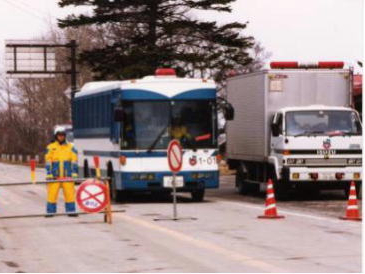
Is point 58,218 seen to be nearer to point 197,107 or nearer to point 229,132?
point 197,107

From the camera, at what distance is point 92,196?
67.9 ft

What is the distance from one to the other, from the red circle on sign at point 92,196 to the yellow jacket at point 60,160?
1924mm

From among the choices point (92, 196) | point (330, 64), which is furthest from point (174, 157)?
point (330, 64)

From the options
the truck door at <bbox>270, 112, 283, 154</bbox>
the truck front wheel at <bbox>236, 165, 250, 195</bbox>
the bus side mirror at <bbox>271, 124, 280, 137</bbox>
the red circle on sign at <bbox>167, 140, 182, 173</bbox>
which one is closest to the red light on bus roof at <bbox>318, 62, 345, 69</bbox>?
the truck door at <bbox>270, 112, 283, 154</bbox>

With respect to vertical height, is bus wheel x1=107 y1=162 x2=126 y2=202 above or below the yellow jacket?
below

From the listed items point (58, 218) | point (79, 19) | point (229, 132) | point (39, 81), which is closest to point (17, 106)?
point (39, 81)

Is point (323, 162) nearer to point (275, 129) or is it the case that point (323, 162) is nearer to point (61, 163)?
point (275, 129)

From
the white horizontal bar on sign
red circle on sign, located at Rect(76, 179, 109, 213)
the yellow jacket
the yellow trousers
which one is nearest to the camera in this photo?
red circle on sign, located at Rect(76, 179, 109, 213)

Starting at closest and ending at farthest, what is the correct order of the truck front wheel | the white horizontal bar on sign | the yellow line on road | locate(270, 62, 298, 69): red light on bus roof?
1. the yellow line on road
2. locate(270, 62, 298, 69): red light on bus roof
3. the truck front wheel
4. the white horizontal bar on sign

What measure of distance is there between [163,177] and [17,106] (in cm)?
7982

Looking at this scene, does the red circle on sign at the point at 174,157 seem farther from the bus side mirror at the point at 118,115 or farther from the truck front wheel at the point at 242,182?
the truck front wheel at the point at 242,182

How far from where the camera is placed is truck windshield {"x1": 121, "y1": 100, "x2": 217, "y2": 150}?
2762cm

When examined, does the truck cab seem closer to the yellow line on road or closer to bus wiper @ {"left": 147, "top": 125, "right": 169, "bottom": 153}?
bus wiper @ {"left": 147, "top": 125, "right": 169, "bottom": 153}

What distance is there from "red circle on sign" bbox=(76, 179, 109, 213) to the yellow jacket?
1.92 m
